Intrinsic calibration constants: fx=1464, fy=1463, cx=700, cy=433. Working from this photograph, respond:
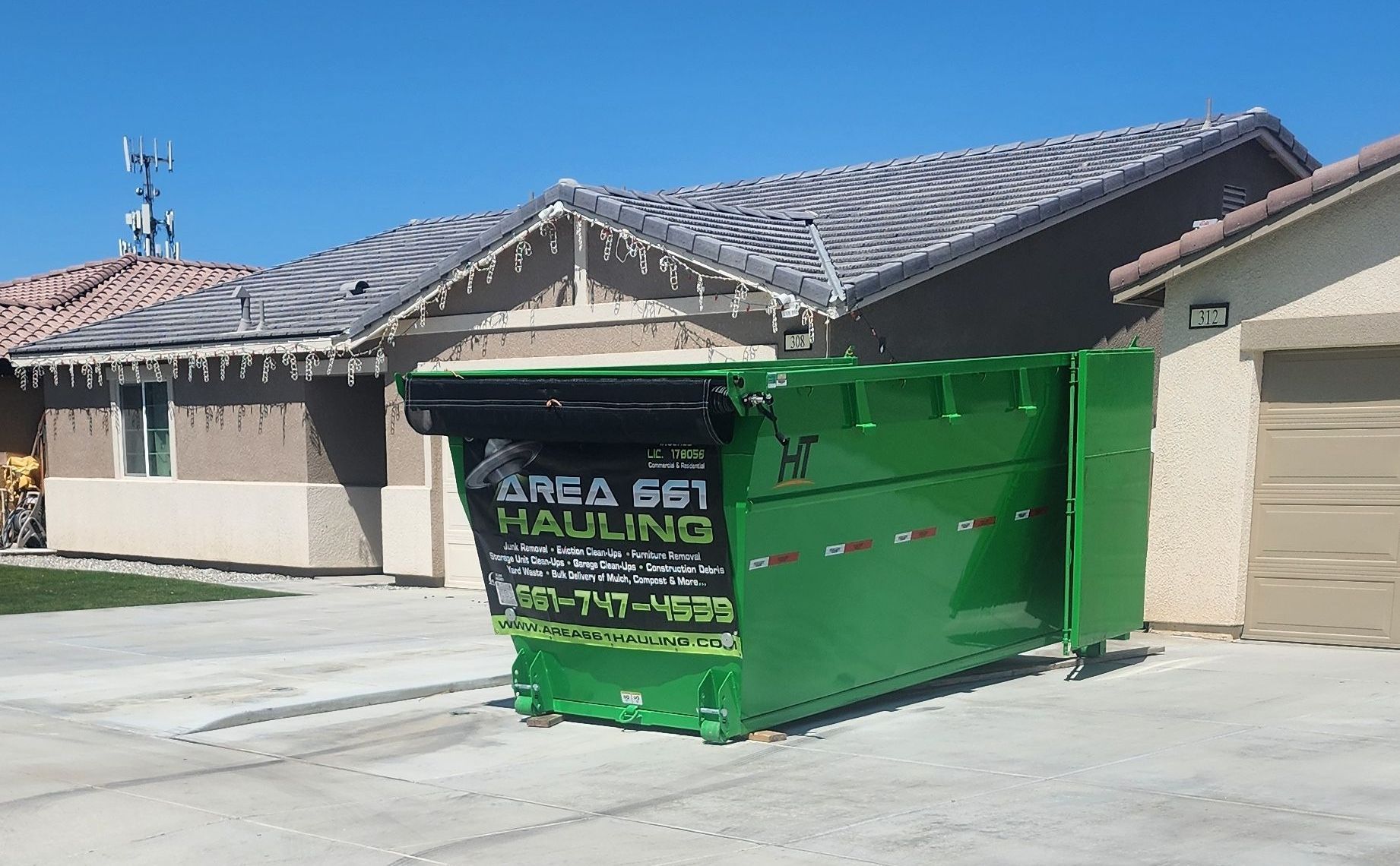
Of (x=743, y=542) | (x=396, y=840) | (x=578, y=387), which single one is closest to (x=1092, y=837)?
(x=743, y=542)

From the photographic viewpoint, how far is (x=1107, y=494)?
9.95 metres

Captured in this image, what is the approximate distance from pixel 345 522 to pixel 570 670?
9871 mm

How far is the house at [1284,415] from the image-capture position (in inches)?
415

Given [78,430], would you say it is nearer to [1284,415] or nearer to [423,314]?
[423,314]

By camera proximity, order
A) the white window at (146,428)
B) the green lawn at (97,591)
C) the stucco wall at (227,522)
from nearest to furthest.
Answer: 1. the green lawn at (97,591)
2. the stucco wall at (227,522)
3. the white window at (146,428)

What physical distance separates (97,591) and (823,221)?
9005 mm

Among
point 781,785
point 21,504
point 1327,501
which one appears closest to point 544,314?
point 1327,501

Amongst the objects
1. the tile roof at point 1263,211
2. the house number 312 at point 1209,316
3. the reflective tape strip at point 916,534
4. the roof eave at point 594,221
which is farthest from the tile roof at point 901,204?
the reflective tape strip at point 916,534

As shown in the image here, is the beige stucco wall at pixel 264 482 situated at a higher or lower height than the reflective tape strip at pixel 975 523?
lower

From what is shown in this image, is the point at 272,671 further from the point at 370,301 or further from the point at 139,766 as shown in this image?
the point at 370,301

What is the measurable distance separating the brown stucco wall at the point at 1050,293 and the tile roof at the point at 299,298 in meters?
7.31

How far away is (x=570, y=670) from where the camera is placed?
28.9 feet

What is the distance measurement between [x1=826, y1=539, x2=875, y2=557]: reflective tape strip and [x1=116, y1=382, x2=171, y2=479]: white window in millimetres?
13307

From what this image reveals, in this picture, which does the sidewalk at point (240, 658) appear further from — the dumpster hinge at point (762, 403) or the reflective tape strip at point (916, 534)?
the dumpster hinge at point (762, 403)
